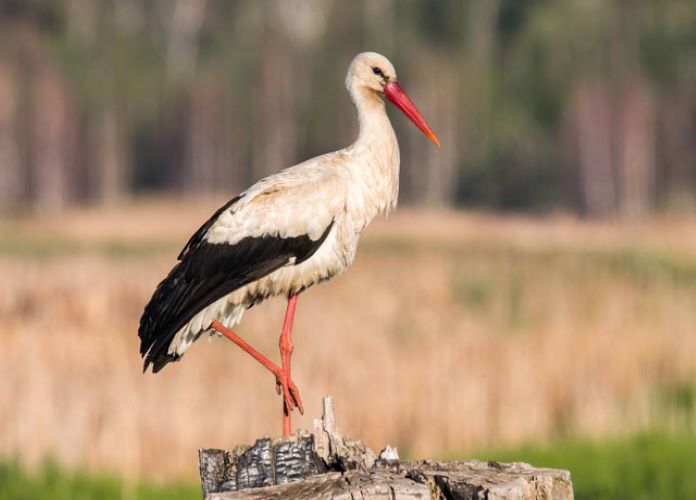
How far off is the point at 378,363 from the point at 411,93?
37337 mm

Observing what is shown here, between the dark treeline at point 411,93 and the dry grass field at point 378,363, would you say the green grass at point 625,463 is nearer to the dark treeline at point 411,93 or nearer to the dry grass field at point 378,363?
the dry grass field at point 378,363

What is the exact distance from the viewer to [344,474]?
3.84 meters

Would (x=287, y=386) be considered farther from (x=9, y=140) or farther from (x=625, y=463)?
(x=9, y=140)

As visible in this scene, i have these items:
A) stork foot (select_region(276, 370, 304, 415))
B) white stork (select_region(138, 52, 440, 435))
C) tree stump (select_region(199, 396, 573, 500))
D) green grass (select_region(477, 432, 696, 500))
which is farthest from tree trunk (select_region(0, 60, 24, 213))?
tree stump (select_region(199, 396, 573, 500))

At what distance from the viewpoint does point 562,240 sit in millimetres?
23766

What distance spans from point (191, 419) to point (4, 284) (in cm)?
630

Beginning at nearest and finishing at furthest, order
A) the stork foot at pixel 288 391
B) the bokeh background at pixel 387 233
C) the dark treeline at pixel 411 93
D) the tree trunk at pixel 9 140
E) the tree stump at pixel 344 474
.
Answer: the tree stump at pixel 344 474 → the stork foot at pixel 288 391 → the bokeh background at pixel 387 233 → the dark treeline at pixel 411 93 → the tree trunk at pixel 9 140

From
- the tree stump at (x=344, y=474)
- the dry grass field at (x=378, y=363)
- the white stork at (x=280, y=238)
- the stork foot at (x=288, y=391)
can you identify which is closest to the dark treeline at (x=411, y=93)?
the dry grass field at (x=378, y=363)

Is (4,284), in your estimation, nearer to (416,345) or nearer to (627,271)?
(416,345)

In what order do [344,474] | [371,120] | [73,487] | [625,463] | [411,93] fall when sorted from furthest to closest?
[411,93]
[625,463]
[73,487]
[371,120]
[344,474]

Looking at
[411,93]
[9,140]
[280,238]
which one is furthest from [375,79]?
[411,93]

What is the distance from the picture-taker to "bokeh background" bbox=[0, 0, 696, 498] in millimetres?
10305

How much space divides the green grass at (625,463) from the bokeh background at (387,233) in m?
0.03

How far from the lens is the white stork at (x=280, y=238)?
5.60 meters
